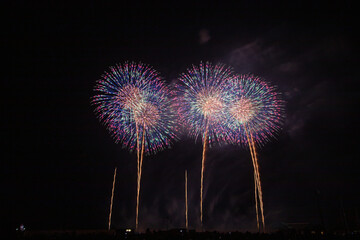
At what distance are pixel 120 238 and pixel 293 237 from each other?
14.9 m

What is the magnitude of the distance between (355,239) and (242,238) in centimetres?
915

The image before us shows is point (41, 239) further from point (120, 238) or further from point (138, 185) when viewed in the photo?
point (138, 185)

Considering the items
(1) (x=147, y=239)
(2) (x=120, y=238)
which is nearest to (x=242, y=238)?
(1) (x=147, y=239)

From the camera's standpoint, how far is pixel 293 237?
2472 cm

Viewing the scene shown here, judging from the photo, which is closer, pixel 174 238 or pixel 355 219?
pixel 174 238

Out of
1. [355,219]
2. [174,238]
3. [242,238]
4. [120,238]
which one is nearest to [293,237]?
[242,238]

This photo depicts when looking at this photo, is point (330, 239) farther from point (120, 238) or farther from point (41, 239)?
point (41, 239)

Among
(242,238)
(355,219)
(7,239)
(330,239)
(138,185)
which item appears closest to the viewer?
(330,239)

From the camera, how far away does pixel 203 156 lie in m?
36.8

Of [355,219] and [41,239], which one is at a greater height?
[355,219]

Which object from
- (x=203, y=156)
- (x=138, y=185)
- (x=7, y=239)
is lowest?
(x=7, y=239)

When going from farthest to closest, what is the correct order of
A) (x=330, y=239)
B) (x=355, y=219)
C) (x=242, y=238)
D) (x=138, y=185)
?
(x=355, y=219), (x=138, y=185), (x=242, y=238), (x=330, y=239)

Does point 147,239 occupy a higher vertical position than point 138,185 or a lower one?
lower

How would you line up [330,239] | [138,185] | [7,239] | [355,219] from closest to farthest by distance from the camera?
[330,239] < [7,239] < [138,185] < [355,219]
